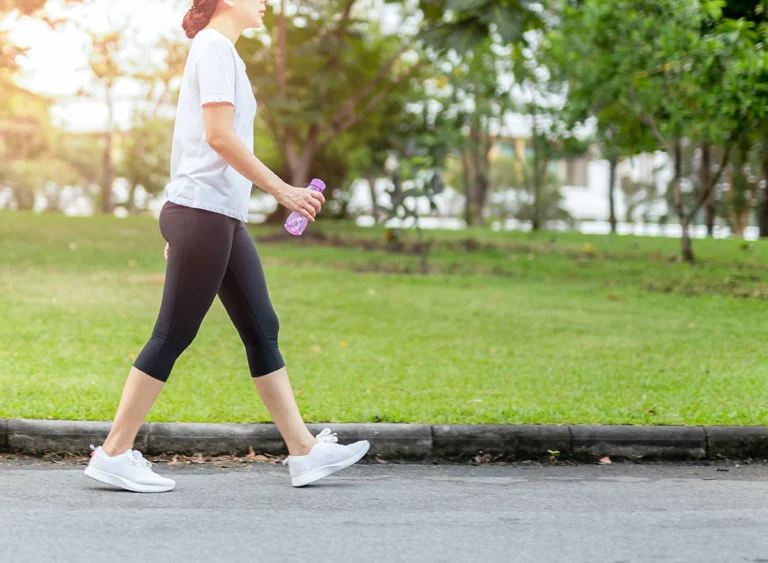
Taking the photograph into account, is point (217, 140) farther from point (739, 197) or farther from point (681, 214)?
point (739, 197)

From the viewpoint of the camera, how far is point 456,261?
56.2 ft

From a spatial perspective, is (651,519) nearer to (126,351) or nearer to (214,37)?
(214,37)

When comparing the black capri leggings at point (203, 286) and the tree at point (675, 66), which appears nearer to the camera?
the black capri leggings at point (203, 286)

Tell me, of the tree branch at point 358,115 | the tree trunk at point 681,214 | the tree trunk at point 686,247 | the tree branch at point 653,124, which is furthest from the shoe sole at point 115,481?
the tree branch at point 358,115

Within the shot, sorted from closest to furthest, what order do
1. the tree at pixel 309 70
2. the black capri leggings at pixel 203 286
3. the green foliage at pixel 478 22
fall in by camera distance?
1. the black capri leggings at pixel 203 286
2. the green foliage at pixel 478 22
3. the tree at pixel 309 70

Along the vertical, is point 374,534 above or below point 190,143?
below

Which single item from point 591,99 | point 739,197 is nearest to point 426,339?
point 591,99

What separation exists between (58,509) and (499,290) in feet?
30.5

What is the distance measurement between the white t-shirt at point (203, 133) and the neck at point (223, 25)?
73 millimetres

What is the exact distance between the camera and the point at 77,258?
1523 centimetres

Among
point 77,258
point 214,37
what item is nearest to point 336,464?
point 214,37

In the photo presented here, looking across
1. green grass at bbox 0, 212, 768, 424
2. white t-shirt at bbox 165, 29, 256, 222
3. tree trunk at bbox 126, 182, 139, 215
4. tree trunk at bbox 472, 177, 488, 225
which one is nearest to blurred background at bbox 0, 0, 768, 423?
green grass at bbox 0, 212, 768, 424

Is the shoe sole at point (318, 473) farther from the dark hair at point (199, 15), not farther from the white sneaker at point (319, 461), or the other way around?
the dark hair at point (199, 15)

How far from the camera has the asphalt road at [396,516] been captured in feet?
12.1
